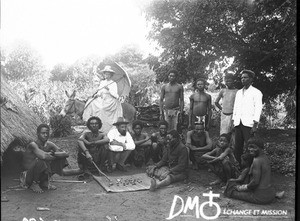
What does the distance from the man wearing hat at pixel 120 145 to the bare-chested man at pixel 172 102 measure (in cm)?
92

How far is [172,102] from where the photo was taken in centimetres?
664

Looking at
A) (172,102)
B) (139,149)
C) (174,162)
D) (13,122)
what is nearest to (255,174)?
(174,162)

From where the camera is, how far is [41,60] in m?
5.77

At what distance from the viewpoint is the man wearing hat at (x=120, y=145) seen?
600 centimetres

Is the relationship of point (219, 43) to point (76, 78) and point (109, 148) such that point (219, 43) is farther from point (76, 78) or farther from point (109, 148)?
point (76, 78)

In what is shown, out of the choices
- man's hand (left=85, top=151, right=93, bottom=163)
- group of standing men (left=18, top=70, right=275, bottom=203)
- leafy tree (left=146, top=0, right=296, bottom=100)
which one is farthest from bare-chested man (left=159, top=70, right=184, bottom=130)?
man's hand (left=85, top=151, right=93, bottom=163)

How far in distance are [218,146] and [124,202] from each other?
1.70 meters

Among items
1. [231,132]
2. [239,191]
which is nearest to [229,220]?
[239,191]

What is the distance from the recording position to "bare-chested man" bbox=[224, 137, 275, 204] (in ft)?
15.1

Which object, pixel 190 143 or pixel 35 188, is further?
pixel 190 143

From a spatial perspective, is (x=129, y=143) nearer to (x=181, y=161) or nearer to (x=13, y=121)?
(x=181, y=161)

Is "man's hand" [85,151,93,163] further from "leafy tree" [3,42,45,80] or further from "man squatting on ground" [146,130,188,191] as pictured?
"leafy tree" [3,42,45,80]

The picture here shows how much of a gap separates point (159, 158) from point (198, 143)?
73 centimetres

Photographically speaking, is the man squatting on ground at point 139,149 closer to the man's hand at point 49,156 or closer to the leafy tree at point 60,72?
the man's hand at point 49,156
